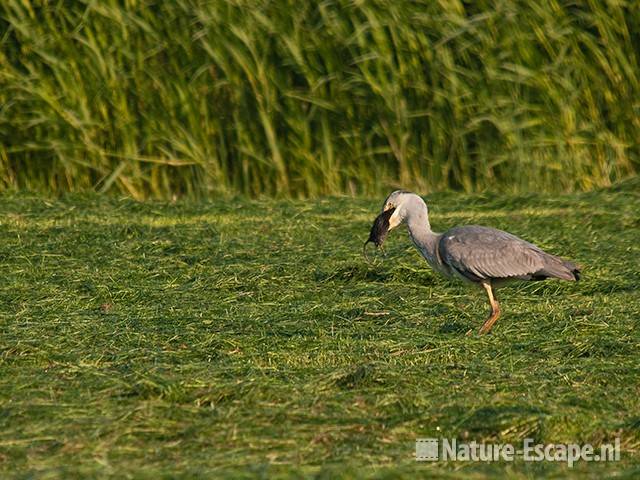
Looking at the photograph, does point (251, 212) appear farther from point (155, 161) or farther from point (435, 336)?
point (435, 336)

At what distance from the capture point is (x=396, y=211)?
21.9 feet

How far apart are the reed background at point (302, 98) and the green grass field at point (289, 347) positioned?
3.80 feet

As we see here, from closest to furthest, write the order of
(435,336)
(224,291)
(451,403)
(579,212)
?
1. (451,403)
2. (435,336)
3. (224,291)
4. (579,212)

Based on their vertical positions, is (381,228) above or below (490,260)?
above

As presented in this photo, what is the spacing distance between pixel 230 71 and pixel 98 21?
108cm

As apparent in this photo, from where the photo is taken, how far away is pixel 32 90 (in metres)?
10.2

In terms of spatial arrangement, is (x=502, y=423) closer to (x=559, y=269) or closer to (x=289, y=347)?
(x=289, y=347)

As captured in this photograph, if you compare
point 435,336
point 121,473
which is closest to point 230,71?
point 435,336

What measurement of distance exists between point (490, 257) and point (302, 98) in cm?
432

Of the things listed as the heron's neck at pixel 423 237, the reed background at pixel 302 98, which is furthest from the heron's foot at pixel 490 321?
the reed background at pixel 302 98

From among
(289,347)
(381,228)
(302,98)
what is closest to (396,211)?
(381,228)

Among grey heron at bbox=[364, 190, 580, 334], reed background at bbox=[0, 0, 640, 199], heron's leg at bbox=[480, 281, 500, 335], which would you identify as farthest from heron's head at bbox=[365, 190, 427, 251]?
reed background at bbox=[0, 0, 640, 199]

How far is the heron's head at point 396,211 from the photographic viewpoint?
668 cm

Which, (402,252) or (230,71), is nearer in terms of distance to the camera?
(402,252)
